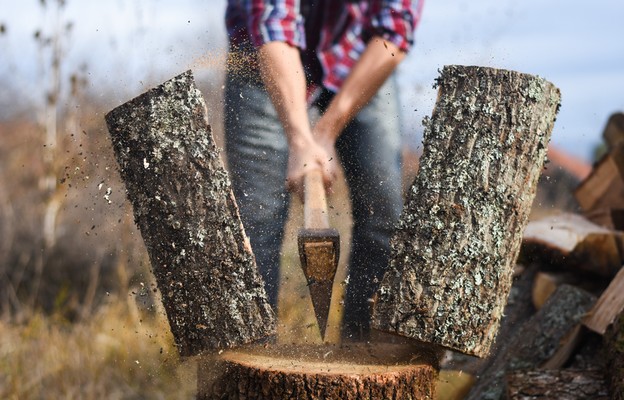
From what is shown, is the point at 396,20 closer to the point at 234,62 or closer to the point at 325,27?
the point at 325,27

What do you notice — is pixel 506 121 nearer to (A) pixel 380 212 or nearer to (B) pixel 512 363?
(A) pixel 380 212

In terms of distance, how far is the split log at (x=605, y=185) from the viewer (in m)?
3.10

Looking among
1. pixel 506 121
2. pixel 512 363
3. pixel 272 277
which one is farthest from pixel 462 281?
pixel 512 363

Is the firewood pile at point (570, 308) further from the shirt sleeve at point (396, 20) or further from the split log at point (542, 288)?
the shirt sleeve at point (396, 20)

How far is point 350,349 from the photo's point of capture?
78.0 inches

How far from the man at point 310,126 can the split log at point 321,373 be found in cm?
23

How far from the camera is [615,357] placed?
192 cm

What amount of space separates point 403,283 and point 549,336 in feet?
3.27

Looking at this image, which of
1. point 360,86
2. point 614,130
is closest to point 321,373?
point 360,86

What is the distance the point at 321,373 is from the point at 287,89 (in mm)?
805

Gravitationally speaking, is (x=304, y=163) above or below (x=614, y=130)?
below

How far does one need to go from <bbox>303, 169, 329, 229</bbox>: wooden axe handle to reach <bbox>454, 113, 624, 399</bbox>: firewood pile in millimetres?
746

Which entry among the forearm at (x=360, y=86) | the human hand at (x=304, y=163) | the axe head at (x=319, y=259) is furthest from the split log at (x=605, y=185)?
the axe head at (x=319, y=259)

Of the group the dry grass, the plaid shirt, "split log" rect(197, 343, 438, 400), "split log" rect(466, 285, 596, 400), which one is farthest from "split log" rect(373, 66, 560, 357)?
the dry grass
